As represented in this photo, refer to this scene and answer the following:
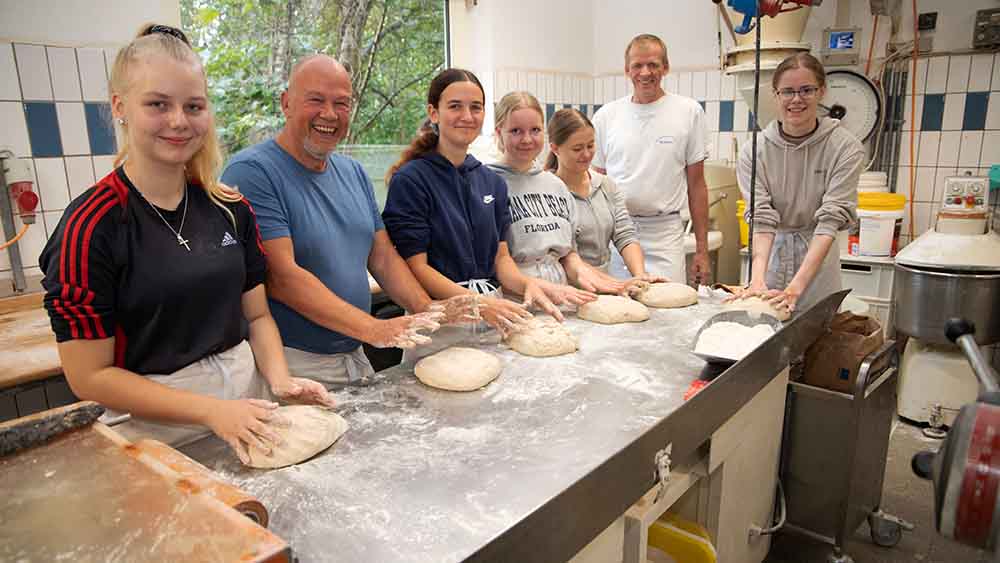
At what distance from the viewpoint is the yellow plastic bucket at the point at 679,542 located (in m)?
1.50

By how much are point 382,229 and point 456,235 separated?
220 millimetres

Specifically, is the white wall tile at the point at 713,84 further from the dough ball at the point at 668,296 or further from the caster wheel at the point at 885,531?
the caster wheel at the point at 885,531

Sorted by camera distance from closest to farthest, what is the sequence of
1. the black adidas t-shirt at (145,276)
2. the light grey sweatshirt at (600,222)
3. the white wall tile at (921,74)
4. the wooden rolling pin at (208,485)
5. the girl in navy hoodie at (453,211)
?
the wooden rolling pin at (208,485) → the black adidas t-shirt at (145,276) → the girl in navy hoodie at (453,211) → the light grey sweatshirt at (600,222) → the white wall tile at (921,74)

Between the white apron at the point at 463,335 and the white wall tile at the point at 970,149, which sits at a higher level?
the white wall tile at the point at 970,149

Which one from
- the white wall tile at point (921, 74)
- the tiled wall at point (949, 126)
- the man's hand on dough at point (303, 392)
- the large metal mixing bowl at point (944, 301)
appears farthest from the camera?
the white wall tile at point (921, 74)

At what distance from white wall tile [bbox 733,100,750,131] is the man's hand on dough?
3.43 m

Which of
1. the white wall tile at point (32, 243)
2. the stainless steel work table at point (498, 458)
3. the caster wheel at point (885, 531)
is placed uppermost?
the white wall tile at point (32, 243)

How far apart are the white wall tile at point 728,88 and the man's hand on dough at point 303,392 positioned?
347cm

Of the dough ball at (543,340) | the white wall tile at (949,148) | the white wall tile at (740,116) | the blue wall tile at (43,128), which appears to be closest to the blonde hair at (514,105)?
the dough ball at (543,340)

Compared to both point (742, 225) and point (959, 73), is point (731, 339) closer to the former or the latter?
point (742, 225)

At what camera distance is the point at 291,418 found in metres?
1.20

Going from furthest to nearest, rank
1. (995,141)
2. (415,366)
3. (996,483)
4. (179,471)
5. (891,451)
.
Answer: (995,141)
(891,451)
(415,366)
(179,471)
(996,483)

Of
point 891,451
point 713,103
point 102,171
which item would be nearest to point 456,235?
point 102,171

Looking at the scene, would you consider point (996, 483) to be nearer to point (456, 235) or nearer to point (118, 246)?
point (118, 246)
